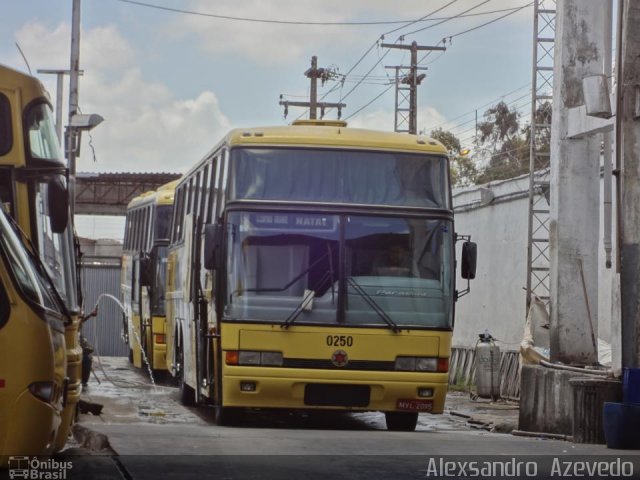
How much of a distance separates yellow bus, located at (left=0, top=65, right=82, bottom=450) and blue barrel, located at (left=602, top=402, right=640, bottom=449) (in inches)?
212

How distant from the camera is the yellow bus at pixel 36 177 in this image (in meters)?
10.3

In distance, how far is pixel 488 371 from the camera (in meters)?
27.2

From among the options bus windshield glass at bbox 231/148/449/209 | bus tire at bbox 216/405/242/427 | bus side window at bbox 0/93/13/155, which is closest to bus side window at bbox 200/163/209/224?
bus windshield glass at bbox 231/148/449/209

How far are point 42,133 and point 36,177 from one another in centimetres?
41

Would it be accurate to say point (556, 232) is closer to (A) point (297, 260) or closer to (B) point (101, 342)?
(A) point (297, 260)

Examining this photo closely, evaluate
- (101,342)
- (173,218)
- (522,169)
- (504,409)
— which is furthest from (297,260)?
(522,169)

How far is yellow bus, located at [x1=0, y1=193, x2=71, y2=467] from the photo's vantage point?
6898 mm

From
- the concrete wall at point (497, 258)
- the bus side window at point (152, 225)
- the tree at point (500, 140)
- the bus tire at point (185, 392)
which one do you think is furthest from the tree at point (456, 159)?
the bus tire at point (185, 392)

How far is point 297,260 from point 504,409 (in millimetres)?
10312

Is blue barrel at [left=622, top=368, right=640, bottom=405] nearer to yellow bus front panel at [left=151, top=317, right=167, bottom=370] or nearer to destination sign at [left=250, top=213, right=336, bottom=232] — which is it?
destination sign at [left=250, top=213, right=336, bottom=232]

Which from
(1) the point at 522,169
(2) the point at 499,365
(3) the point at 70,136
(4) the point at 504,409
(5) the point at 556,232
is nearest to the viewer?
(5) the point at 556,232

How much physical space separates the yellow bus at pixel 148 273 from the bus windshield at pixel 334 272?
10.5 m

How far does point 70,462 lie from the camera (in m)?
9.15

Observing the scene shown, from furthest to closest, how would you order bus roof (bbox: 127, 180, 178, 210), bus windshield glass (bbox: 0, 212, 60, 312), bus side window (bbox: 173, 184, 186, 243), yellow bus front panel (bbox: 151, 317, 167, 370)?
bus roof (bbox: 127, 180, 178, 210) < yellow bus front panel (bbox: 151, 317, 167, 370) < bus side window (bbox: 173, 184, 186, 243) < bus windshield glass (bbox: 0, 212, 60, 312)
